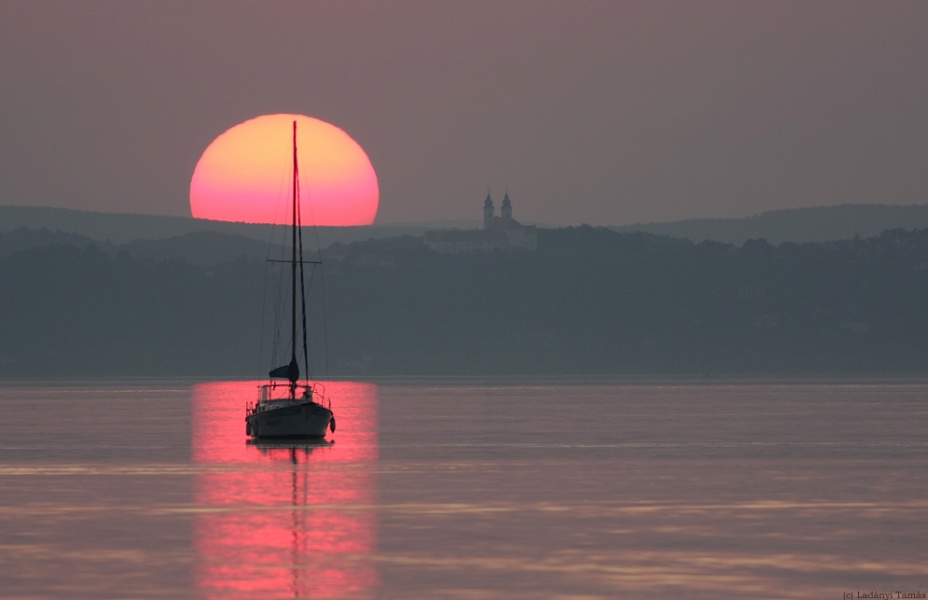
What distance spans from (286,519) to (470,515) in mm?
4638

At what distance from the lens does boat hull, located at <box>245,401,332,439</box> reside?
78000mm

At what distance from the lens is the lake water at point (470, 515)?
32375mm

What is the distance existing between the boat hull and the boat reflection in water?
64 cm

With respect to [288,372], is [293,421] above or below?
below

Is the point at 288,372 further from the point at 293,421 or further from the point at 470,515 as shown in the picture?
the point at 470,515

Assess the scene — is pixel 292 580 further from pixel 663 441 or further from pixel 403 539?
pixel 663 441

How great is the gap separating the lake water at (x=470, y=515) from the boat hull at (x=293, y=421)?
52.6 inches

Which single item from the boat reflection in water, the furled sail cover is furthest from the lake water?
the furled sail cover

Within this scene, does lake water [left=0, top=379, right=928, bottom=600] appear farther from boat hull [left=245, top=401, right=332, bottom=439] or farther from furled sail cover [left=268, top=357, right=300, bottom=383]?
furled sail cover [left=268, top=357, right=300, bottom=383]

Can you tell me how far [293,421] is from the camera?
7806cm

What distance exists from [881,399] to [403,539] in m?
128

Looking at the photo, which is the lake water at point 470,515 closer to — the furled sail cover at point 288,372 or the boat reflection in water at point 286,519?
the boat reflection in water at point 286,519

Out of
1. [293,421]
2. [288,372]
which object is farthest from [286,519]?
[288,372]

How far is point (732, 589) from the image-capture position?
31109 mm
